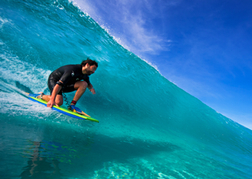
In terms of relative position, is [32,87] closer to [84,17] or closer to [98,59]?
[98,59]

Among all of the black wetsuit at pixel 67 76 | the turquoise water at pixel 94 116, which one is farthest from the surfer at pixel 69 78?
the turquoise water at pixel 94 116

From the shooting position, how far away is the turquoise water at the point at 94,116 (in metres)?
2.00

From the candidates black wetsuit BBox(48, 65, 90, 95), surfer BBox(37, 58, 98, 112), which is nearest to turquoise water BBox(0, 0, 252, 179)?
surfer BBox(37, 58, 98, 112)

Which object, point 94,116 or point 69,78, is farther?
point 94,116

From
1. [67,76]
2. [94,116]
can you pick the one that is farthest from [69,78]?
[94,116]

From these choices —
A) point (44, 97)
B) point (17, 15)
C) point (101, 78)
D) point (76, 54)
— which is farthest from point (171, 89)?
point (17, 15)

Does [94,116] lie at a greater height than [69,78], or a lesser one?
lesser

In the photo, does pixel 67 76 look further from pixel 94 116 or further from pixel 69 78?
pixel 94 116

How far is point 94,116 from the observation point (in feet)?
17.2

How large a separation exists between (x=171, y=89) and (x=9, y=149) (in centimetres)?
1446

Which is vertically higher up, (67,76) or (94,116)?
(67,76)

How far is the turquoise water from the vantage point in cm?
200

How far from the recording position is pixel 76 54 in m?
9.74

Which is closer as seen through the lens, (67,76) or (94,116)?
(67,76)
